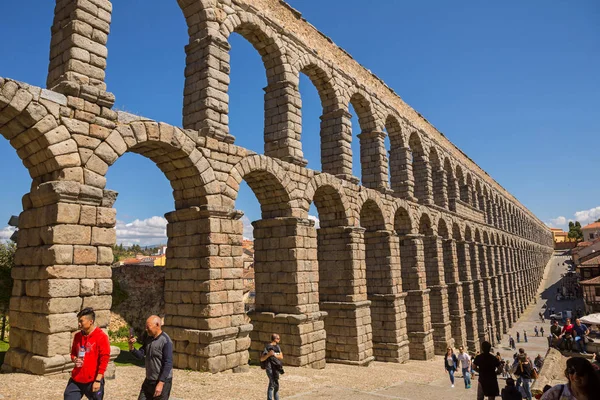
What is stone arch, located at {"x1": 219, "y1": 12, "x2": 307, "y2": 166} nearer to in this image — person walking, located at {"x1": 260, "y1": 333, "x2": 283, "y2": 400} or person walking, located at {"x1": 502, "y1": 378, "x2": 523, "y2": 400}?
person walking, located at {"x1": 260, "y1": 333, "x2": 283, "y2": 400}

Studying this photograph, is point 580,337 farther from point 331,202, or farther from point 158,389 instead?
point 158,389

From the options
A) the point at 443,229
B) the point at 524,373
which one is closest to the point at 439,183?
the point at 443,229

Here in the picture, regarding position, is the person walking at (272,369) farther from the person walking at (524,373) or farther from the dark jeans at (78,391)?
the person walking at (524,373)

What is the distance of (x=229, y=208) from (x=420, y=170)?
54.0 feet

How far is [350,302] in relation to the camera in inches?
597

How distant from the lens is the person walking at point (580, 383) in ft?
12.1

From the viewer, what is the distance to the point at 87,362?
4.95 meters

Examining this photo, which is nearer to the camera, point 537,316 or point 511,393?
point 511,393

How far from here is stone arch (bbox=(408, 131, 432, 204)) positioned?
79.3 ft

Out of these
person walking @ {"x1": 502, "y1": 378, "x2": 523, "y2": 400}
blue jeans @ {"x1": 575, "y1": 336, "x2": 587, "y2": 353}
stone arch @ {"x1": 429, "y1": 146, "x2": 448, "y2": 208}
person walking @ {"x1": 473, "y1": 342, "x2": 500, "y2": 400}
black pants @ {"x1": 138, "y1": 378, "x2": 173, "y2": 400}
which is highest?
stone arch @ {"x1": 429, "y1": 146, "x2": 448, "y2": 208}

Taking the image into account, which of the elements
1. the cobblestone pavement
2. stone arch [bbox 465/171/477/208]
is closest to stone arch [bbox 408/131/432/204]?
stone arch [bbox 465/171/477/208]

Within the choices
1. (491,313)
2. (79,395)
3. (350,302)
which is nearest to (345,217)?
(350,302)

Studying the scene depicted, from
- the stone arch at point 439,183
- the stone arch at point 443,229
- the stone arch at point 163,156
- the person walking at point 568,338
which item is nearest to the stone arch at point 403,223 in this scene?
the stone arch at point 443,229

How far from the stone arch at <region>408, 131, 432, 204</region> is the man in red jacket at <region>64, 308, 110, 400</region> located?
2116 cm
